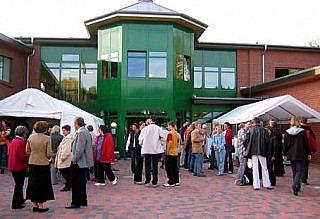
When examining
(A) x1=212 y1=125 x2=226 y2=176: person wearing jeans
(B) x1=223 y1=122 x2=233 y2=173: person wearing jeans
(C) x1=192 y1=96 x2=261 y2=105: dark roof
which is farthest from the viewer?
(C) x1=192 y1=96 x2=261 y2=105: dark roof

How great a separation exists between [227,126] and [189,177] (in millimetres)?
2656

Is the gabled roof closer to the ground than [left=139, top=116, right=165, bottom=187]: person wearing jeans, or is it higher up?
higher up

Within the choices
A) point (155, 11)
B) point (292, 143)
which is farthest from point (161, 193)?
point (155, 11)

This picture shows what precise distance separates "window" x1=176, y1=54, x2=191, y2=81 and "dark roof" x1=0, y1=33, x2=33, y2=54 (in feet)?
26.5

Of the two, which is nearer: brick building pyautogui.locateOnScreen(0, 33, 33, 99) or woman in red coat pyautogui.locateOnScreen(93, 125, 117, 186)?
woman in red coat pyautogui.locateOnScreen(93, 125, 117, 186)

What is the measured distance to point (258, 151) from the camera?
9625mm

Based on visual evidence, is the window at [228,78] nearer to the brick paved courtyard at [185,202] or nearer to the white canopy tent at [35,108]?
the white canopy tent at [35,108]

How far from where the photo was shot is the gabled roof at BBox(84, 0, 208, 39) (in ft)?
63.3

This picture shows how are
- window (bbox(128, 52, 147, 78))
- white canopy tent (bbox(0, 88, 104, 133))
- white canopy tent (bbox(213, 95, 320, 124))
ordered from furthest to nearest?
1. window (bbox(128, 52, 147, 78))
2. white canopy tent (bbox(213, 95, 320, 124))
3. white canopy tent (bbox(0, 88, 104, 133))

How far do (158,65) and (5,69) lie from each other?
302 inches

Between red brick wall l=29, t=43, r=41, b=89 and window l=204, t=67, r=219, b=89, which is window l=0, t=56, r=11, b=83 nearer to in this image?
red brick wall l=29, t=43, r=41, b=89

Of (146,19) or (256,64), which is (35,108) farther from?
(256,64)

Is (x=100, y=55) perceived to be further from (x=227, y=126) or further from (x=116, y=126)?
(x=227, y=126)

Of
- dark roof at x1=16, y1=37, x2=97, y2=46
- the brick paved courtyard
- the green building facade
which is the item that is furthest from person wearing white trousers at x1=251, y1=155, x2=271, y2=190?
dark roof at x1=16, y1=37, x2=97, y2=46
